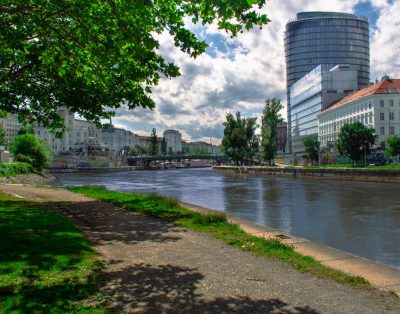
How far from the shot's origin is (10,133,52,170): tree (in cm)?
7412

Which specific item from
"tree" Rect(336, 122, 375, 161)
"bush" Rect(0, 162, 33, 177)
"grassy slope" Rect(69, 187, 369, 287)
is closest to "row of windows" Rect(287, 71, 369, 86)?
"tree" Rect(336, 122, 375, 161)

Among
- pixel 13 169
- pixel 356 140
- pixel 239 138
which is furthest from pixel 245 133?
pixel 13 169

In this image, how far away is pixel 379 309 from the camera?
5855 millimetres

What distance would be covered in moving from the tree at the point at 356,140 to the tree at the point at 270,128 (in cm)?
3574

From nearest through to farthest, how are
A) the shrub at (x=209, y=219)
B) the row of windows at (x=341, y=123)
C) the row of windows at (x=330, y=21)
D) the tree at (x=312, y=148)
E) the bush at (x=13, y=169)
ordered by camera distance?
the shrub at (x=209, y=219) < the bush at (x=13, y=169) < the row of windows at (x=341, y=123) < the tree at (x=312, y=148) < the row of windows at (x=330, y=21)

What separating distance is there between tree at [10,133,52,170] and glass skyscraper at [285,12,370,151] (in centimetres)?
13271

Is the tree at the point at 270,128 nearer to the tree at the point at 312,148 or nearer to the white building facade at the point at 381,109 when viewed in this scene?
the tree at the point at 312,148

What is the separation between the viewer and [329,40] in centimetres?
18700

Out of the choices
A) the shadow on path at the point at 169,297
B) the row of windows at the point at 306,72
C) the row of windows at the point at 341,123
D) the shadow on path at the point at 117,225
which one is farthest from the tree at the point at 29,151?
the row of windows at the point at 306,72

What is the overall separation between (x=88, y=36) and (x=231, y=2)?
4.13 m

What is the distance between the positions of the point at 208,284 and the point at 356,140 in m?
73.2

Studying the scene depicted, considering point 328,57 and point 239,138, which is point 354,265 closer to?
point 239,138

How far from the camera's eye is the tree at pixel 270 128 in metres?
112

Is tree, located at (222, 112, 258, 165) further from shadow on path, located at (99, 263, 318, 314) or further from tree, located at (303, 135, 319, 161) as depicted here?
shadow on path, located at (99, 263, 318, 314)
